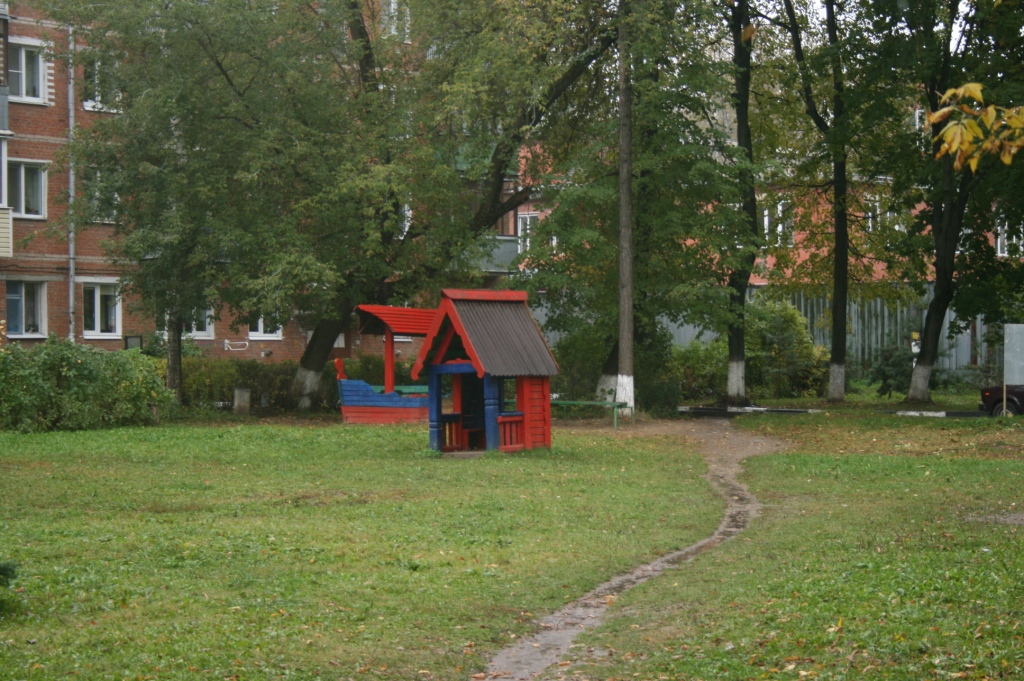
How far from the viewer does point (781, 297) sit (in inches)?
1588

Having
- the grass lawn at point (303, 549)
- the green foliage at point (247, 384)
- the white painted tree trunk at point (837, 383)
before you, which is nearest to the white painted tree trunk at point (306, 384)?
the green foliage at point (247, 384)

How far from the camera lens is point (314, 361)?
34000 mm

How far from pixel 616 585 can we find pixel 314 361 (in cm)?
2401

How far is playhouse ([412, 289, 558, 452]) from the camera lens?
2050cm

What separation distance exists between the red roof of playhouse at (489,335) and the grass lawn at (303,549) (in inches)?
62.2

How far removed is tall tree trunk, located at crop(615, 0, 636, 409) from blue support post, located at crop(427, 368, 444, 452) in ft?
28.0

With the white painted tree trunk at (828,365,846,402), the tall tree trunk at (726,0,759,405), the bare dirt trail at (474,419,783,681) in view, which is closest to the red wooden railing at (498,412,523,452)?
the bare dirt trail at (474,419,783,681)

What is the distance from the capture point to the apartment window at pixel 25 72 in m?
37.4

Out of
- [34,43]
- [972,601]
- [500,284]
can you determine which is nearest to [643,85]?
[500,284]

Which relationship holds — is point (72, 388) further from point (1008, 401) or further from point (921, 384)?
point (921, 384)

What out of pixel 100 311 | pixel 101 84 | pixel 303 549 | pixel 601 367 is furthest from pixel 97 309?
pixel 303 549

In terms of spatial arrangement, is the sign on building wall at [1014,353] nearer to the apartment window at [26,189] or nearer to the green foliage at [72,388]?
the green foliage at [72,388]

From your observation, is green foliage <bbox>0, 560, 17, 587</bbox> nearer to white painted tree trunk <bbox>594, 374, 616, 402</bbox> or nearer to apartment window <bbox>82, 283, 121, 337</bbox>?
white painted tree trunk <bbox>594, 374, 616, 402</bbox>

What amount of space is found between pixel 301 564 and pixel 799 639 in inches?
187
